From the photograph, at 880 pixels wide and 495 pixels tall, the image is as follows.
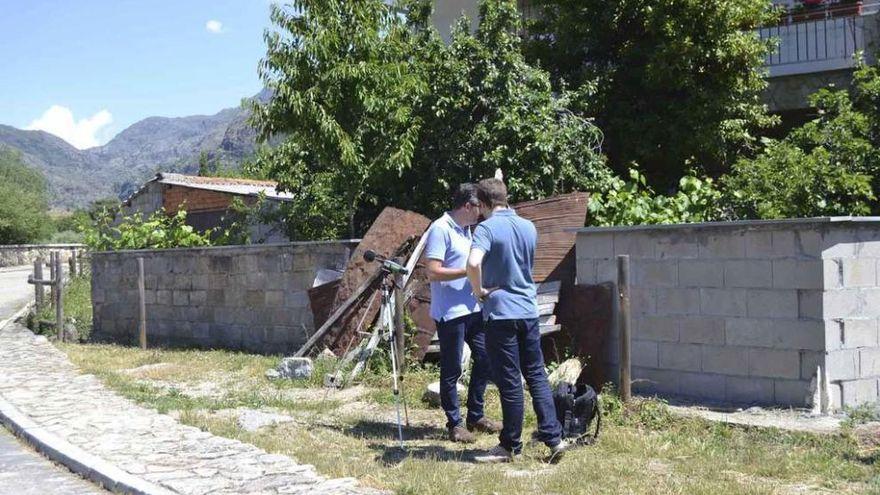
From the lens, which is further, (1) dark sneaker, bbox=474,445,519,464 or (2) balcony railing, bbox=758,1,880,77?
(2) balcony railing, bbox=758,1,880,77

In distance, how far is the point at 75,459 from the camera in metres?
7.26

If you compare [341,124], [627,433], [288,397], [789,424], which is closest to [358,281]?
[288,397]

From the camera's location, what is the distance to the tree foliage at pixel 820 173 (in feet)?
33.9

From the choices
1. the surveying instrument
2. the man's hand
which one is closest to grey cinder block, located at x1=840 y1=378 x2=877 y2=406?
the man's hand

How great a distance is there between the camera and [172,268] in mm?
15461

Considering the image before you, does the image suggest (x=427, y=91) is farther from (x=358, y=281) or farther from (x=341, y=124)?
(x=358, y=281)

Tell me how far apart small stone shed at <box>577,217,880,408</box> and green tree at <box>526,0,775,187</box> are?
530 centimetres

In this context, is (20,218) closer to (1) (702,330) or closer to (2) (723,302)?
(1) (702,330)

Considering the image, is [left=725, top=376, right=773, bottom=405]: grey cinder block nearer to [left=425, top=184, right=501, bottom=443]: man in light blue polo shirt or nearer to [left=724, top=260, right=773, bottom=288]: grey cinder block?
[left=724, top=260, right=773, bottom=288]: grey cinder block

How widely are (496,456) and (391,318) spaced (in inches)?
81.1

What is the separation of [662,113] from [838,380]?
23.5 ft

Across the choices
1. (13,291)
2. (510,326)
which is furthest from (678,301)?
(13,291)

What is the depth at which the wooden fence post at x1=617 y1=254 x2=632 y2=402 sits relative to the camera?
804 cm

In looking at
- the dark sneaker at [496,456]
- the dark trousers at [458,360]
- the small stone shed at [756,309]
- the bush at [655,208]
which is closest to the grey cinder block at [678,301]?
the small stone shed at [756,309]
